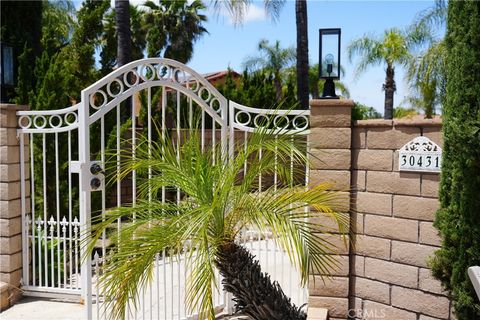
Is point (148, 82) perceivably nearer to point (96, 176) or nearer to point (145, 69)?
point (145, 69)

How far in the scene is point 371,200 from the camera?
3.77 metres

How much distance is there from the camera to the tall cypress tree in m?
3.08

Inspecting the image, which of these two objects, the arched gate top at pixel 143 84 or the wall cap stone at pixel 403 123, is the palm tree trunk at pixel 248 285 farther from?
the arched gate top at pixel 143 84

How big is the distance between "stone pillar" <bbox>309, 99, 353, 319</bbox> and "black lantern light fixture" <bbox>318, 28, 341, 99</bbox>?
0.49 feet

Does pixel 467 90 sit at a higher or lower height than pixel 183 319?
higher

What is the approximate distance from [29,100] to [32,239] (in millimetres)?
2641

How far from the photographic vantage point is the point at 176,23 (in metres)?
21.9

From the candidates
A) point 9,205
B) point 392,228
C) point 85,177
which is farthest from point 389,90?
point 85,177

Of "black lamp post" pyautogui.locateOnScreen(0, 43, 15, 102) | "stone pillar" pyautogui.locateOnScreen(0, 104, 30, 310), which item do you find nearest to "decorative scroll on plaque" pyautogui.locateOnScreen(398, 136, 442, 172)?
"stone pillar" pyautogui.locateOnScreen(0, 104, 30, 310)

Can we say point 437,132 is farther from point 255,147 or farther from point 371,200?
point 255,147

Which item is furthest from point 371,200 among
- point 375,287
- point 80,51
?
point 80,51

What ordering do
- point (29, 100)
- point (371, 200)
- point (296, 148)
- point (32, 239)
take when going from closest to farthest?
point (296, 148) → point (371, 200) → point (32, 239) → point (29, 100)

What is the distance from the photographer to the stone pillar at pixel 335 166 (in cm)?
379

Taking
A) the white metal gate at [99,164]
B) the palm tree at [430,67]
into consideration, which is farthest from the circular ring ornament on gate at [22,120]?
the palm tree at [430,67]
